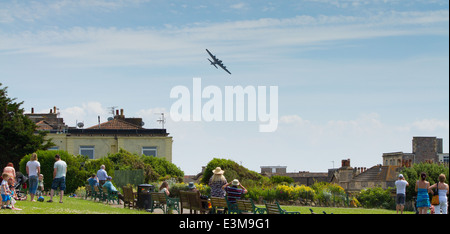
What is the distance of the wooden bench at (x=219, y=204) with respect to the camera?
61.5ft

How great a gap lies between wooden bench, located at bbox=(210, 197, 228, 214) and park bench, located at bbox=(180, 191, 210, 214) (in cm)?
24

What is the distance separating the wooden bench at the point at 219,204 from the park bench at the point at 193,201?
0.24 metres

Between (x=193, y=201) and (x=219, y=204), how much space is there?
3.42 ft

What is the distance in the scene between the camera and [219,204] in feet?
62.2

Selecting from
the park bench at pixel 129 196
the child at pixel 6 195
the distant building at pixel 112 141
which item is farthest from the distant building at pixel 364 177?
the child at pixel 6 195

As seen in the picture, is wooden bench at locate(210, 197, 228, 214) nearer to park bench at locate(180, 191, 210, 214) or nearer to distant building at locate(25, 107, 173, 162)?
park bench at locate(180, 191, 210, 214)

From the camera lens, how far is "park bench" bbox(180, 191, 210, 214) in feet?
63.5

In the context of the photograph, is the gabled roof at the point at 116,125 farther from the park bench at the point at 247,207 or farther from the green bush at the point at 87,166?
the park bench at the point at 247,207

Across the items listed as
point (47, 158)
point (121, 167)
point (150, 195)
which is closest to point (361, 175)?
point (121, 167)

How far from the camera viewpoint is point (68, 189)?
37938 mm

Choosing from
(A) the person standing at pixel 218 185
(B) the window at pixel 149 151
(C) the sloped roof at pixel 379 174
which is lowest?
(C) the sloped roof at pixel 379 174

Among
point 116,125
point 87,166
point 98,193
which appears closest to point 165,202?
point 98,193

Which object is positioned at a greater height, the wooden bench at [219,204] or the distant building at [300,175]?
the wooden bench at [219,204]
